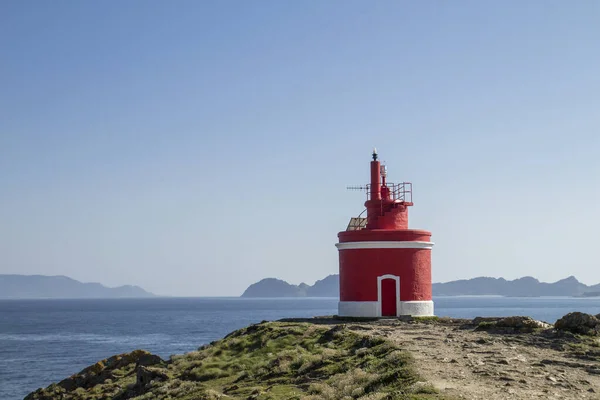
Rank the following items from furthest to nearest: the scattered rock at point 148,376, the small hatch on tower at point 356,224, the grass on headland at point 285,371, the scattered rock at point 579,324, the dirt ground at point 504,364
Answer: the small hatch on tower at point 356,224
the scattered rock at point 148,376
the scattered rock at point 579,324
the grass on headland at point 285,371
the dirt ground at point 504,364

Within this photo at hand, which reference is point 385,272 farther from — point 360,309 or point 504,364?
point 504,364

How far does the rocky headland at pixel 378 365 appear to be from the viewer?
14.1 meters

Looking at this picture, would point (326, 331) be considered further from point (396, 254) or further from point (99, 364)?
point (99, 364)

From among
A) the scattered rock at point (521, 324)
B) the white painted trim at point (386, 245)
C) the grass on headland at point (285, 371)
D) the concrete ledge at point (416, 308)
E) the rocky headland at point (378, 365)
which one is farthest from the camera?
the white painted trim at point (386, 245)

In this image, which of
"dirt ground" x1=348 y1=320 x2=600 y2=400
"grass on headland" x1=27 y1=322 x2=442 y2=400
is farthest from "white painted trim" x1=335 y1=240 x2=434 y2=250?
"dirt ground" x1=348 y1=320 x2=600 y2=400

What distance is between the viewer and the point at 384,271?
3078 cm

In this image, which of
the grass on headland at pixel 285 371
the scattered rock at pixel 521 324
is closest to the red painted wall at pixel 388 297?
the grass on headland at pixel 285 371

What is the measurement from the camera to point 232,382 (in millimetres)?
20797

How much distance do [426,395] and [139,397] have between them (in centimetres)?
1243

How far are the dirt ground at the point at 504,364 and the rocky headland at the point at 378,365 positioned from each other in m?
0.03

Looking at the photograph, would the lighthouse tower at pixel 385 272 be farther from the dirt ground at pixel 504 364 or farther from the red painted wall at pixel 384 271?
the dirt ground at pixel 504 364

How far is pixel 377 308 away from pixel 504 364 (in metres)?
14.6

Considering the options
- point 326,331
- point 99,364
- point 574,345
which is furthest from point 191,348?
point 574,345

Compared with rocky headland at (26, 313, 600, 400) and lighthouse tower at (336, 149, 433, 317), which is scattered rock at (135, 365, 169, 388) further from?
lighthouse tower at (336, 149, 433, 317)
